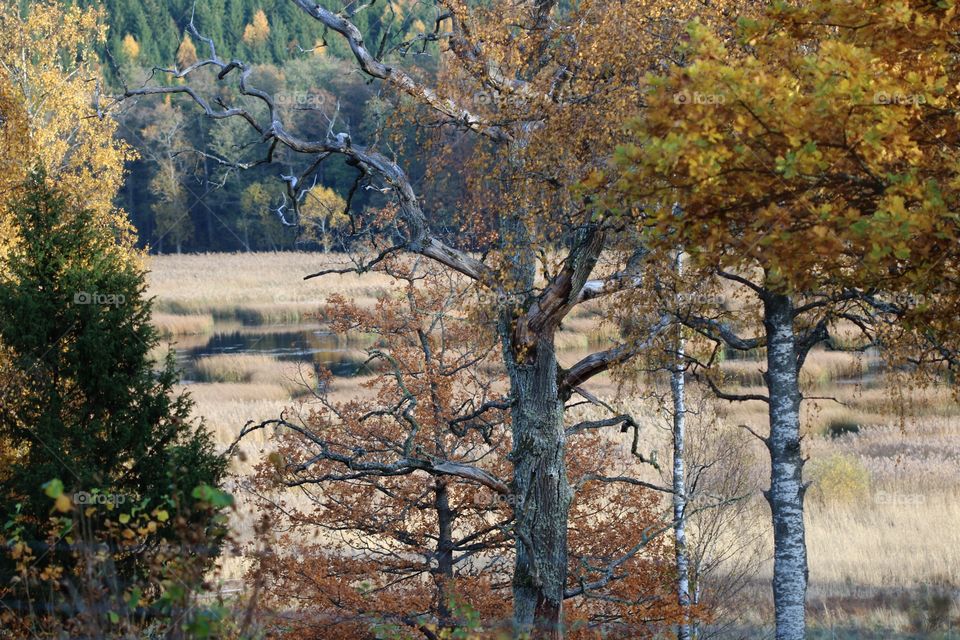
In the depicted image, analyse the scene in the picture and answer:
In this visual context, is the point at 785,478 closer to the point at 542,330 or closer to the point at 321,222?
the point at 542,330

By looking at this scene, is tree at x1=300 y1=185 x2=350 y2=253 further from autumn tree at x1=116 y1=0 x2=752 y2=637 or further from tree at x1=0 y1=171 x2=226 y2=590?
tree at x1=0 y1=171 x2=226 y2=590

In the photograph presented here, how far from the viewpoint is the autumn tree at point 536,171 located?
1002cm

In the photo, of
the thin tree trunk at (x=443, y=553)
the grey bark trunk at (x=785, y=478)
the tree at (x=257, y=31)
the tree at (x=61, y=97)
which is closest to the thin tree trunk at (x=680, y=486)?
the grey bark trunk at (x=785, y=478)

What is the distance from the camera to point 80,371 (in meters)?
11.6

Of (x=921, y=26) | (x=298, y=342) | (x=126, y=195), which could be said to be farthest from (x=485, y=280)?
(x=126, y=195)

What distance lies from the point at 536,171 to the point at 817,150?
4.88m

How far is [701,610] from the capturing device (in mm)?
11195

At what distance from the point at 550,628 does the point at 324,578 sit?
3.40m

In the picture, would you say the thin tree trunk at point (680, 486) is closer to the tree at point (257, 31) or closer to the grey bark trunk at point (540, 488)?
the grey bark trunk at point (540, 488)

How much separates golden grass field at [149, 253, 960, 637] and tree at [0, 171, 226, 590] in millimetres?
1395

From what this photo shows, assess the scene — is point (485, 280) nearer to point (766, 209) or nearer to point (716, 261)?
point (716, 261)

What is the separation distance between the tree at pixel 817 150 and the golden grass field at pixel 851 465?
190 inches

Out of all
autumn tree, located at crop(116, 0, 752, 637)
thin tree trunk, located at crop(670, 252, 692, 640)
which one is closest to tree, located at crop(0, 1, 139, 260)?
autumn tree, located at crop(116, 0, 752, 637)

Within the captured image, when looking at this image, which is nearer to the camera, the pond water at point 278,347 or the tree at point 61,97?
the tree at point 61,97
